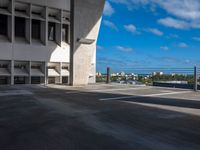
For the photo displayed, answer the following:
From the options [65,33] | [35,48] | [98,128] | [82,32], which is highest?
[65,33]

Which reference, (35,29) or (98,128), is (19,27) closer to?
(35,29)

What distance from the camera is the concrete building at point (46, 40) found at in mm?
14586

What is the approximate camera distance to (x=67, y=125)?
16.1 ft

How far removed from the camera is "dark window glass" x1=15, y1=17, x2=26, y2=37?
17.3 meters

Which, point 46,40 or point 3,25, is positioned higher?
point 3,25

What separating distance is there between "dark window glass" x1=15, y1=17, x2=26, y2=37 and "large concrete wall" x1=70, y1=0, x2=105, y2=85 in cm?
453

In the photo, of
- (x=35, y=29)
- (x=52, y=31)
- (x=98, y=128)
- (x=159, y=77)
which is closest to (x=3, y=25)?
(x=35, y=29)

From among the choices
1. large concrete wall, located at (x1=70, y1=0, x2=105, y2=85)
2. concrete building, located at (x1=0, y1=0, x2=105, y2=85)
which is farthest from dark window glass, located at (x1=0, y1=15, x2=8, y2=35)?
large concrete wall, located at (x1=70, y1=0, x2=105, y2=85)

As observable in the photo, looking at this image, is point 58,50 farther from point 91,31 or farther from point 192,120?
point 192,120

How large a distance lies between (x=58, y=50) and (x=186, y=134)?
1470 cm

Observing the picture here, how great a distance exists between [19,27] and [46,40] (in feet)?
5.74

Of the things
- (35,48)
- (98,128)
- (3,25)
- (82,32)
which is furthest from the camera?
(35,48)

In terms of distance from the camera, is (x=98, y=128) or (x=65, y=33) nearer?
(x=98, y=128)

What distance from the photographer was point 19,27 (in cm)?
1747
